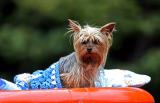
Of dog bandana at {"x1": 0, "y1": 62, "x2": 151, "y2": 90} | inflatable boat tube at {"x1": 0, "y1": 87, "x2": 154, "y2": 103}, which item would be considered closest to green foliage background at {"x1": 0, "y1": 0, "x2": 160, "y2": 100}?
dog bandana at {"x1": 0, "y1": 62, "x2": 151, "y2": 90}

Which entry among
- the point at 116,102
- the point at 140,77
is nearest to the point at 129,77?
the point at 140,77

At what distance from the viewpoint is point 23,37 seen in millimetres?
17719

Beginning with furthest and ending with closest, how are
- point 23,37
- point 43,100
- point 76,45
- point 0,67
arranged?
point 0,67
point 23,37
point 76,45
point 43,100

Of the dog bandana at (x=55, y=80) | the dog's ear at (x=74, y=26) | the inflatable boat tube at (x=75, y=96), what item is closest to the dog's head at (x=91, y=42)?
the dog's ear at (x=74, y=26)

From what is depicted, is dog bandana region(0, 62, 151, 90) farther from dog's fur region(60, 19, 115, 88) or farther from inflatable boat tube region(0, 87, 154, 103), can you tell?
inflatable boat tube region(0, 87, 154, 103)

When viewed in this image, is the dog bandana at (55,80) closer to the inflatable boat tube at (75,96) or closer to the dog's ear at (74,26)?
the dog's ear at (74,26)

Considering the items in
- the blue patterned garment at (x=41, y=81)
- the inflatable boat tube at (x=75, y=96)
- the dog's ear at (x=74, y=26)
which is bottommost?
the inflatable boat tube at (x=75, y=96)

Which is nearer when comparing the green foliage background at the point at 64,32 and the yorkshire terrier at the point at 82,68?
the yorkshire terrier at the point at 82,68

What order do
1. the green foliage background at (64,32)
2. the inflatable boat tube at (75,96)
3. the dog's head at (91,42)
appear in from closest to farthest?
the inflatable boat tube at (75,96), the dog's head at (91,42), the green foliage background at (64,32)

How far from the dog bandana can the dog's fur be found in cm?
8

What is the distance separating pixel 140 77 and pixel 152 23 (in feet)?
25.4

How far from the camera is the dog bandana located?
10133 mm

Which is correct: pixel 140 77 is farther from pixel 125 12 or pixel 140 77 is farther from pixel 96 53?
pixel 125 12

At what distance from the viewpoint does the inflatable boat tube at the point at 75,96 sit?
30.5 feet
